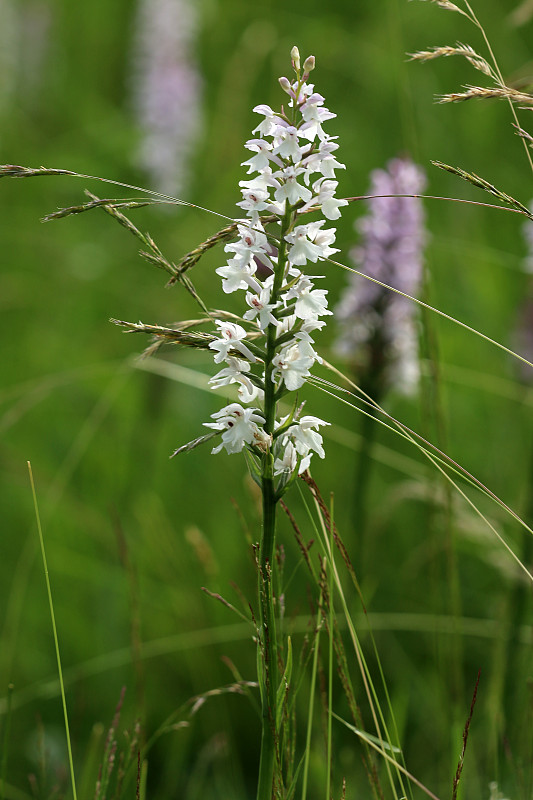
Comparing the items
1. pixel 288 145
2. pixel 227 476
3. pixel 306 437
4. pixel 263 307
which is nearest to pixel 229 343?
pixel 263 307

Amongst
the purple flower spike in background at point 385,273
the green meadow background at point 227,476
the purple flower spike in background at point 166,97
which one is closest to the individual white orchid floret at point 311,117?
the green meadow background at point 227,476

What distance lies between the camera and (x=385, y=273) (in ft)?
8.79

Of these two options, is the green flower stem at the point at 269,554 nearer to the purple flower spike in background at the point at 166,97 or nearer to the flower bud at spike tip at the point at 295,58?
the flower bud at spike tip at the point at 295,58

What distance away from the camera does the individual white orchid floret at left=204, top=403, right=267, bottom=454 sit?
42.5 inches

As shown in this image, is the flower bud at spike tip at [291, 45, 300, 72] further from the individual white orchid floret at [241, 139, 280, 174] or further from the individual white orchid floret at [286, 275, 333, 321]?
the individual white orchid floret at [286, 275, 333, 321]

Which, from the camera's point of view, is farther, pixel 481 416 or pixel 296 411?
pixel 481 416

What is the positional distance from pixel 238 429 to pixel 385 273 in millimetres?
1716

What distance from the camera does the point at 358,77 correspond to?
19.9ft

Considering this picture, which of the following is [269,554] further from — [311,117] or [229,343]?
[311,117]

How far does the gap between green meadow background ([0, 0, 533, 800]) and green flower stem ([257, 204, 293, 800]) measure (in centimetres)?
29

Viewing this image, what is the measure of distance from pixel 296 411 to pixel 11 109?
20.2 feet

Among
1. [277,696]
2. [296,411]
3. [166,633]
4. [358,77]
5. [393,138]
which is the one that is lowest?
[166,633]

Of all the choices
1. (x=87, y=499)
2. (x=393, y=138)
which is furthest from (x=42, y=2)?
(x=87, y=499)

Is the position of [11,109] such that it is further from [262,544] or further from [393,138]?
[262,544]
